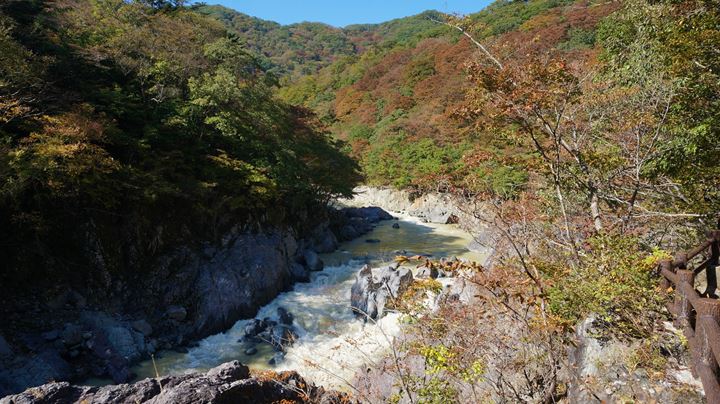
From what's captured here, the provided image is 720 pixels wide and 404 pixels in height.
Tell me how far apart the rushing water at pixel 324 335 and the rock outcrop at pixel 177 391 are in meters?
0.90

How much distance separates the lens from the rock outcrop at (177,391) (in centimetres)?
521

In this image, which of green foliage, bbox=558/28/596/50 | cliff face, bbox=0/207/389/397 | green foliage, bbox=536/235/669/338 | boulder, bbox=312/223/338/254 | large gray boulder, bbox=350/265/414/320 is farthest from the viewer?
green foliage, bbox=558/28/596/50

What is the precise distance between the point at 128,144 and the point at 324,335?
8347mm

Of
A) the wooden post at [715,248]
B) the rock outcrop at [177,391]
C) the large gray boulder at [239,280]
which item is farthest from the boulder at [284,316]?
the wooden post at [715,248]

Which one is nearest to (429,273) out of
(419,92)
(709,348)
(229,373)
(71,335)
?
(229,373)

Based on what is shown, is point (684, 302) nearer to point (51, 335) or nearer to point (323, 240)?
point (51, 335)

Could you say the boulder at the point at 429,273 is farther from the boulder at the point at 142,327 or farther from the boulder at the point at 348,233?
the boulder at the point at 142,327

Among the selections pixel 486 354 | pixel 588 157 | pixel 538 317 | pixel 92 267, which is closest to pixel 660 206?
pixel 588 157

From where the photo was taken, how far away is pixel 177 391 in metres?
5.27

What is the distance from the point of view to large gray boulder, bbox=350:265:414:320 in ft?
38.3

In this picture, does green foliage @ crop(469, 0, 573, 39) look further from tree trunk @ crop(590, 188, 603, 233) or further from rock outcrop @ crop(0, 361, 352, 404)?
rock outcrop @ crop(0, 361, 352, 404)

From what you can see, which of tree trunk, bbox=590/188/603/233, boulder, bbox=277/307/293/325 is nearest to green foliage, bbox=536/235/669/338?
tree trunk, bbox=590/188/603/233

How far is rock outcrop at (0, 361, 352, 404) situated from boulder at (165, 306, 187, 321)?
5.23m

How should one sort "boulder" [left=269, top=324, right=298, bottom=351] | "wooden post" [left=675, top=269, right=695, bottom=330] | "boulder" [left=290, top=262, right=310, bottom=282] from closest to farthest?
"wooden post" [left=675, top=269, right=695, bottom=330] < "boulder" [left=269, top=324, right=298, bottom=351] < "boulder" [left=290, top=262, right=310, bottom=282]
